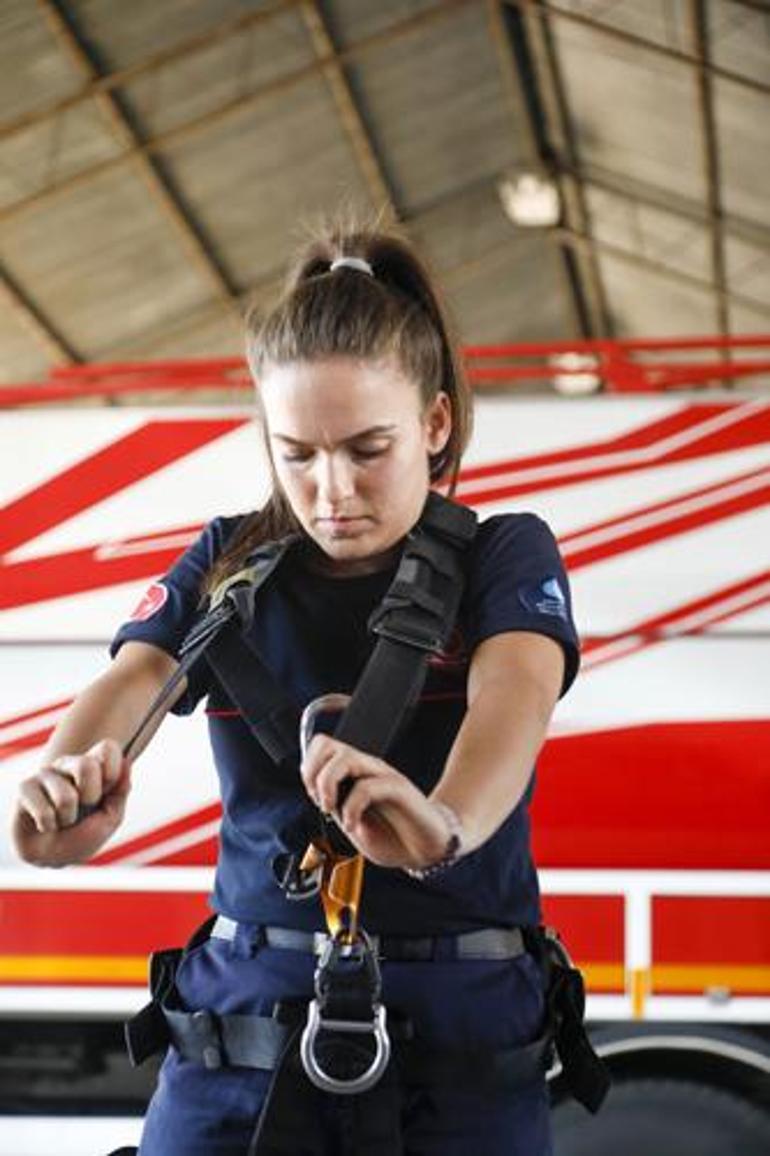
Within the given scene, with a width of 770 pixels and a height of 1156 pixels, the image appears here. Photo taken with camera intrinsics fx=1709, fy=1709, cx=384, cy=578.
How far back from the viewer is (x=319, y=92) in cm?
1373

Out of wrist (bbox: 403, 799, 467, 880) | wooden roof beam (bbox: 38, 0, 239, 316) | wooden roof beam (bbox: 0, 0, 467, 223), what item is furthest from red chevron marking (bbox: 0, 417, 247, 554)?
wooden roof beam (bbox: 0, 0, 467, 223)

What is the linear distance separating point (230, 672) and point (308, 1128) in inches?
14.6

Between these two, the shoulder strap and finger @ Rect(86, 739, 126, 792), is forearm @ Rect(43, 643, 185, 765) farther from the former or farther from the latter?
the shoulder strap

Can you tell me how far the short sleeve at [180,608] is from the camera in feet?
5.06

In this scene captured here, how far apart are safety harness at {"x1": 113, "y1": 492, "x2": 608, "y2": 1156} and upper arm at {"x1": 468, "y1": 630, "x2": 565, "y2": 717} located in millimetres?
42

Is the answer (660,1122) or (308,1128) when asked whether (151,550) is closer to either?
(660,1122)

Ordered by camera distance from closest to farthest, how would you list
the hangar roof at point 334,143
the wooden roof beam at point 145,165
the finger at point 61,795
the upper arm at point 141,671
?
the finger at point 61,795
the upper arm at point 141,671
the wooden roof beam at point 145,165
the hangar roof at point 334,143

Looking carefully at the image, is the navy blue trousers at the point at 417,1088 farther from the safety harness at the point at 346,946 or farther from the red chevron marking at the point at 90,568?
the red chevron marking at the point at 90,568

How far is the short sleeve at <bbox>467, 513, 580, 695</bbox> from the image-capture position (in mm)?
1439

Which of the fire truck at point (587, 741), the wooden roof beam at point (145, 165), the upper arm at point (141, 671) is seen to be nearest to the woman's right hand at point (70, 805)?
the upper arm at point (141, 671)

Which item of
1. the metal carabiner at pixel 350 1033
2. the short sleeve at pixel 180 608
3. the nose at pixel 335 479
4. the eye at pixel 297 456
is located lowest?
the metal carabiner at pixel 350 1033

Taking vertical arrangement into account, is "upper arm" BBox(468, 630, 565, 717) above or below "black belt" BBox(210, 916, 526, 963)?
above

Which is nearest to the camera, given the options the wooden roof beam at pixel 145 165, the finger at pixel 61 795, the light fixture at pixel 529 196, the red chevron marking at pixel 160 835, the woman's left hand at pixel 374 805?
the woman's left hand at pixel 374 805

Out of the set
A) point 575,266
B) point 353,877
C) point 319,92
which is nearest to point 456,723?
point 353,877
